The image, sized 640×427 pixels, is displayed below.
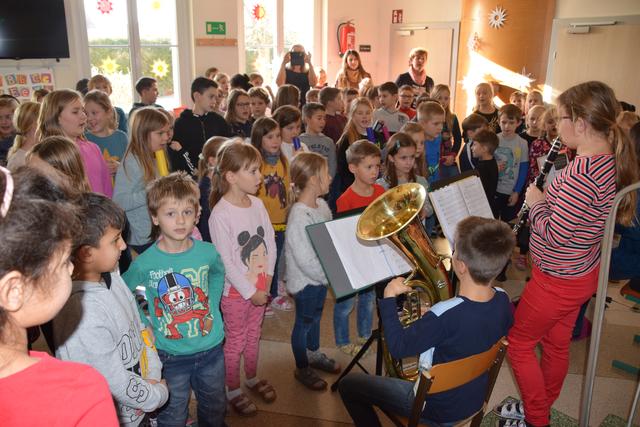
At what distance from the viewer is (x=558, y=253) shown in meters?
2.35

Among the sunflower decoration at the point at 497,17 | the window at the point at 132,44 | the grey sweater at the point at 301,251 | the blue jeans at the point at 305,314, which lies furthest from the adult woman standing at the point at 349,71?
the blue jeans at the point at 305,314

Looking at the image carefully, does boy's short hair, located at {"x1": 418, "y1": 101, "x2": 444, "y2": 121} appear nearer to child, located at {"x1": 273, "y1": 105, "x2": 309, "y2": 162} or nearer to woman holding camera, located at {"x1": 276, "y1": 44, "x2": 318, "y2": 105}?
child, located at {"x1": 273, "y1": 105, "x2": 309, "y2": 162}

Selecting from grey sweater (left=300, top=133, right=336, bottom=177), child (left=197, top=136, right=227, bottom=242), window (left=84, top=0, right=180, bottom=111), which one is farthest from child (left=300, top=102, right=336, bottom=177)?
window (left=84, top=0, right=180, bottom=111)

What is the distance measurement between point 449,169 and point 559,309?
311 cm

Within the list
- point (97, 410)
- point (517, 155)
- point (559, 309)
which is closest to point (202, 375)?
point (97, 410)

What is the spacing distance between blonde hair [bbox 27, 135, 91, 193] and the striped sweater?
91.7 inches

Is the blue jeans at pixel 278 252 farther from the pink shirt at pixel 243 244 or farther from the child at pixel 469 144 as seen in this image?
the child at pixel 469 144

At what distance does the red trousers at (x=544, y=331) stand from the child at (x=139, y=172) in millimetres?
2206

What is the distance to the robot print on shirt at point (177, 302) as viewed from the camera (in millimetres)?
2141

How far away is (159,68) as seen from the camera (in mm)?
7969

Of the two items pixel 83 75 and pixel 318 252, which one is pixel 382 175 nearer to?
pixel 318 252

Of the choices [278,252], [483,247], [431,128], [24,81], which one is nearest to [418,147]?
[431,128]

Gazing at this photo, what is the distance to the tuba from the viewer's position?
2217 mm

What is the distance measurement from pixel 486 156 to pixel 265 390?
291 cm
